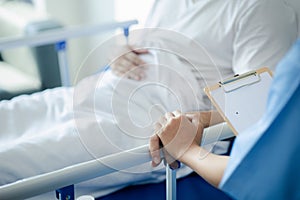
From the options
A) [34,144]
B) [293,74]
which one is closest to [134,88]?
[34,144]

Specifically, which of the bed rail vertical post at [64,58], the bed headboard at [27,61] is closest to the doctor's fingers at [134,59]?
the bed rail vertical post at [64,58]

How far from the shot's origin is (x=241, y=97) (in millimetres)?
961

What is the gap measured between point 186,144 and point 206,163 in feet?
0.29

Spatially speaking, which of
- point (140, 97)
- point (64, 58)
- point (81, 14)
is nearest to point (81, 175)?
point (140, 97)

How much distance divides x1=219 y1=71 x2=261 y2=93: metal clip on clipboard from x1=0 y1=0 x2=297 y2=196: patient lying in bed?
0.85 feet

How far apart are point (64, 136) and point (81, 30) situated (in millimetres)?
516

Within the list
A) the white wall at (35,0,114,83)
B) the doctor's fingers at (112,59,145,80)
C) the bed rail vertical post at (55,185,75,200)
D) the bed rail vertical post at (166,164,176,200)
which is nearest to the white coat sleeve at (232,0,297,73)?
the doctor's fingers at (112,59,145,80)

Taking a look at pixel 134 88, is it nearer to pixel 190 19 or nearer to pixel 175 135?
pixel 190 19

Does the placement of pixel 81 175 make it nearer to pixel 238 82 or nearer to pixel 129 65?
pixel 238 82

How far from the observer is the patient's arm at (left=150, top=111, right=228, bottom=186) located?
0.81 meters

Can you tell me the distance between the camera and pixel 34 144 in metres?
1.12

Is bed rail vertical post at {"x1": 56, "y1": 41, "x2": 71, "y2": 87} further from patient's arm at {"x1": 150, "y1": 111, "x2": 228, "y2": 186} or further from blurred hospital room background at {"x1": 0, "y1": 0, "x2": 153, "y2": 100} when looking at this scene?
patient's arm at {"x1": 150, "y1": 111, "x2": 228, "y2": 186}

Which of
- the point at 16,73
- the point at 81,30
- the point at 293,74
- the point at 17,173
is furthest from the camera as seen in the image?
the point at 16,73

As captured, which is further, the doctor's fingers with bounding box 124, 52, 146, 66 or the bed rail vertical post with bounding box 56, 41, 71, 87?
the bed rail vertical post with bounding box 56, 41, 71, 87
